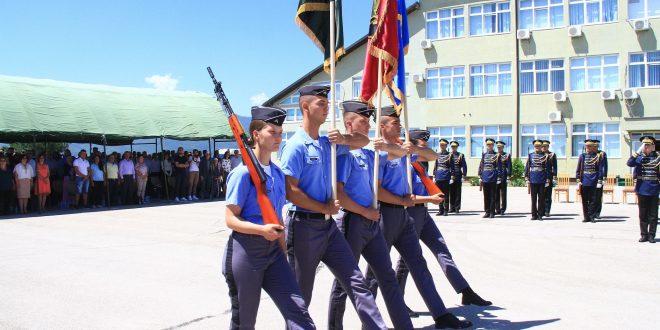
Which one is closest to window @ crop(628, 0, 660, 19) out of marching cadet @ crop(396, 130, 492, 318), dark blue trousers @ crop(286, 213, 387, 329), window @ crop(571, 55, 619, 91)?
window @ crop(571, 55, 619, 91)

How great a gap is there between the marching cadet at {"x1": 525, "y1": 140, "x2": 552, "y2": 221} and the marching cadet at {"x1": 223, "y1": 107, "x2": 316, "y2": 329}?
12062 millimetres

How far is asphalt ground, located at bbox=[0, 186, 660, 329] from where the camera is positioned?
601 cm

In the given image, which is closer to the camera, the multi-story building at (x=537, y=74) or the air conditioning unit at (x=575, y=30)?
the multi-story building at (x=537, y=74)

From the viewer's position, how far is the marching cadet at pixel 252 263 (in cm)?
388

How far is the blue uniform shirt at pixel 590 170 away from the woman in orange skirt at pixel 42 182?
49.6 feet

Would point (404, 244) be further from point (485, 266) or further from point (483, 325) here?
point (485, 266)

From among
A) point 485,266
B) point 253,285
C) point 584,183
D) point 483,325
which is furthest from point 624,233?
point 253,285

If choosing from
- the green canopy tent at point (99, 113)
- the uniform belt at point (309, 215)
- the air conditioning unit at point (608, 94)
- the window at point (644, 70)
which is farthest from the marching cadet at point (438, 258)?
the window at point (644, 70)

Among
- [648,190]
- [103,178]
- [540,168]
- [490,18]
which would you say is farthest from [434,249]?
[490,18]

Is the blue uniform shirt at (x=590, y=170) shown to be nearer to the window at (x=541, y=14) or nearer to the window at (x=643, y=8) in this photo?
the window at (x=643, y=8)

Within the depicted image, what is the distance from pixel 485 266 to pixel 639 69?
25432 mm

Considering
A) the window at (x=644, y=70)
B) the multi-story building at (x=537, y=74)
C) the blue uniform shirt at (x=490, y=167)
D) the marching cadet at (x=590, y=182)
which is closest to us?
the marching cadet at (x=590, y=182)

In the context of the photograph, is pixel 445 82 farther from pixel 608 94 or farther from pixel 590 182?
pixel 590 182

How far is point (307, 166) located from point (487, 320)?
2.52 meters
